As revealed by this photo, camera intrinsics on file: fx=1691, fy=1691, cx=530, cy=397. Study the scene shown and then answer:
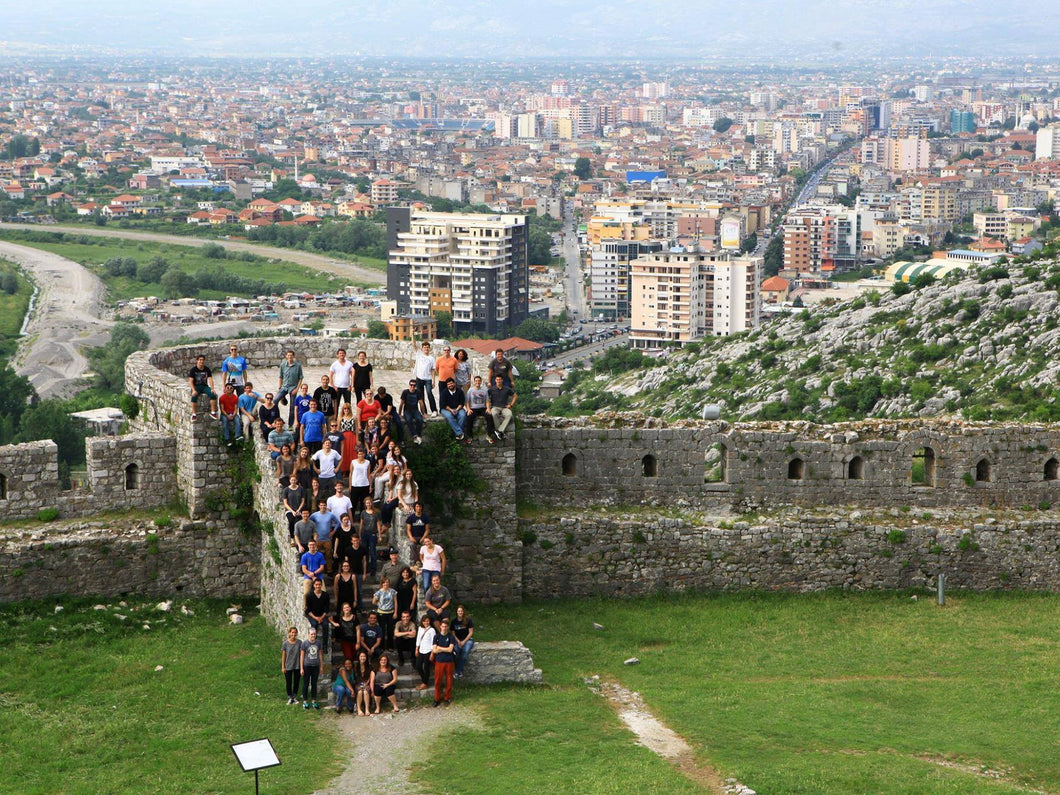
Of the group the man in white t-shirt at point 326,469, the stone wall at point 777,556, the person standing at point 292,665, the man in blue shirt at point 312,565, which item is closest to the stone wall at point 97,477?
the man in white t-shirt at point 326,469

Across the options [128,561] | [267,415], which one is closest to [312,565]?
[267,415]

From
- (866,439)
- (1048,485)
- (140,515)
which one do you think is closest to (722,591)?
(866,439)

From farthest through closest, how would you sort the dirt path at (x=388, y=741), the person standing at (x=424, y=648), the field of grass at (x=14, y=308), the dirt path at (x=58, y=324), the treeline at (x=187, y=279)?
the treeline at (x=187, y=279) < the field of grass at (x=14, y=308) < the dirt path at (x=58, y=324) < the person standing at (x=424, y=648) < the dirt path at (x=388, y=741)

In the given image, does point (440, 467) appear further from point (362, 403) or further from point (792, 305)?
point (792, 305)

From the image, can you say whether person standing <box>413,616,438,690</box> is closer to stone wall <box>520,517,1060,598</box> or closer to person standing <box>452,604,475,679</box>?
person standing <box>452,604,475,679</box>

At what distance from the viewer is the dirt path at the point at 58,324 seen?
12512 cm

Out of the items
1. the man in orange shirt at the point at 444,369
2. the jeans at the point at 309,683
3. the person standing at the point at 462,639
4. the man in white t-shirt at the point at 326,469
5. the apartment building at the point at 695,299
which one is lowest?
the apartment building at the point at 695,299

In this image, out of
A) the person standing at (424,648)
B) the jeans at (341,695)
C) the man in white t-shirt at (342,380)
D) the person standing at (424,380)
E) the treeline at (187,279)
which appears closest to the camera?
the jeans at (341,695)

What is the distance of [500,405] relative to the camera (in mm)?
20047

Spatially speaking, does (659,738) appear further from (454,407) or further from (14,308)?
(14,308)

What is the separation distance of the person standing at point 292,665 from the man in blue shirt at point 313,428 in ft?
10.3

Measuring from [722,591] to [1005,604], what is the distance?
132 inches

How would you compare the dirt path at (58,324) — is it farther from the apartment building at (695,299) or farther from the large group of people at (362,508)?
the large group of people at (362,508)

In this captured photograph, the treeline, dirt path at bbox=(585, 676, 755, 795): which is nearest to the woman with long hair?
dirt path at bbox=(585, 676, 755, 795)
